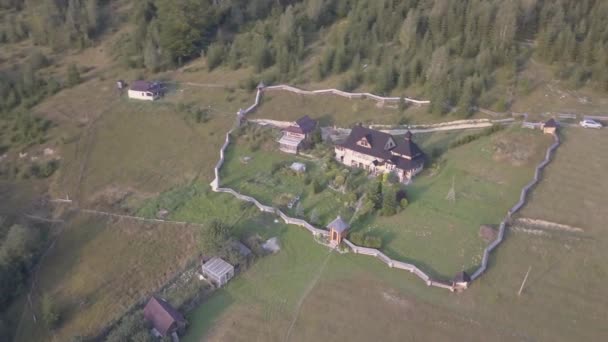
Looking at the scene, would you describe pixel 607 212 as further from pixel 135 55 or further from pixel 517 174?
pixel 135 55

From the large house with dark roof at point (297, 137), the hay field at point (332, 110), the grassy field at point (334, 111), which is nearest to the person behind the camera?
the large house with dark roof at point (297, 137)

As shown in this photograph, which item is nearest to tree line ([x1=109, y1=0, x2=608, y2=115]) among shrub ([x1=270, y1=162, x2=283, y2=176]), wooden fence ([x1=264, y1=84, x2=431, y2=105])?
wooden fence ([x1=264, y1=84, x2=431, y2=105])

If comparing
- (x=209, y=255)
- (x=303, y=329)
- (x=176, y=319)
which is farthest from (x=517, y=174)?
(x=176, y=319)

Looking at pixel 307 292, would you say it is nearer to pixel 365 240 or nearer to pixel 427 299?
pixel 365 240

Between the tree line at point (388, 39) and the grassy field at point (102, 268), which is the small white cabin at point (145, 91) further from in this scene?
the grassy field at point (102, 268)

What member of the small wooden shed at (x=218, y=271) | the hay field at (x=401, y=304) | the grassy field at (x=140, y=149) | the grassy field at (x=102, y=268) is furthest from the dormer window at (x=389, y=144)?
the grassy field at (x=102, y=268)

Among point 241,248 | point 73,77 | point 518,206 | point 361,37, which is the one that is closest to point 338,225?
point 241,248
